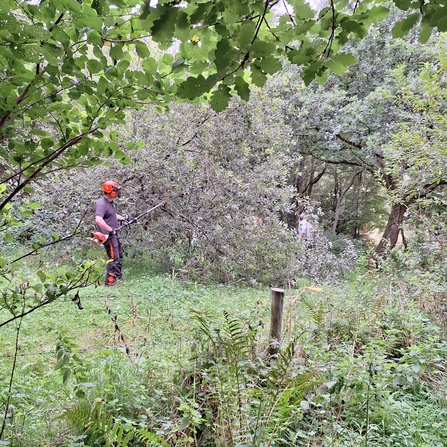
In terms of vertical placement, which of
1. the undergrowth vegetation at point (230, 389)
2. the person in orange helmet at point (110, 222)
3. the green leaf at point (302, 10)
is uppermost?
the green leaf at point (302, 10)

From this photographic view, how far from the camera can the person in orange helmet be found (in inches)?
240

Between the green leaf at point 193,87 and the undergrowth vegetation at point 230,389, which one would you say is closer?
the green leaf at point 193,87

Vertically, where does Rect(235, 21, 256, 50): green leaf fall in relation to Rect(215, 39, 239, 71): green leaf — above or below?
above

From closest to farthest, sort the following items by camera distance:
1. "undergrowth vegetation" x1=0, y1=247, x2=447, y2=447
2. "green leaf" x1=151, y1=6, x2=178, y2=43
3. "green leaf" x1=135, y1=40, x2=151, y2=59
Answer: "green leaf" x1=151, y1=6, x2=178, y2=43
"green leaf" x1=135, y1=40, x2=151, y2=59
"undergrowth vegetation" x1=0, y1=247, x2=447, y2=447

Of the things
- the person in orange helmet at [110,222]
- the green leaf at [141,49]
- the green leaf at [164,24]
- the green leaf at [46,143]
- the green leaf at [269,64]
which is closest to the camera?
the green leaf at [164,24]

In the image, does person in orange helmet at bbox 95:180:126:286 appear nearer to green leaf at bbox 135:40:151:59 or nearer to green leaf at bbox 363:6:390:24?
green leaf at bbox 135:40:151:59

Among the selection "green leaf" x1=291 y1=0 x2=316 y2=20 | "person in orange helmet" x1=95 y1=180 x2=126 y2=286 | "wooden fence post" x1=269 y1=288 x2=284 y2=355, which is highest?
"green leaf" x1=291 y1=0 x2=316 y2=20

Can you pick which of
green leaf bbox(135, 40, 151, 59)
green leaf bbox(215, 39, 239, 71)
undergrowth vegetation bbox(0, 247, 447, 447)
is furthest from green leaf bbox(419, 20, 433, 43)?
undergrowth vegetation bbox(0, 247, 447, 447)

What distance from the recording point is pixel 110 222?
20.8 ft

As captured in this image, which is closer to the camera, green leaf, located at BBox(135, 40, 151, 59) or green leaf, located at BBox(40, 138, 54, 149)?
green leaf, located at BBox(135, 40, 151, 59)

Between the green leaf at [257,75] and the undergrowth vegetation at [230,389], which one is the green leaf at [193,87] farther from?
the undergrowth vegetation at [230,389]

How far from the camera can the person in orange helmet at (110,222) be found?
6105 mm

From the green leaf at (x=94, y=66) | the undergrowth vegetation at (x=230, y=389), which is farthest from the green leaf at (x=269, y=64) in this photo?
the undergrowth vegetation at (x=230, y=389)

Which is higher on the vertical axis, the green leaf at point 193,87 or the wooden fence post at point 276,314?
the green leaf at point 193,87
